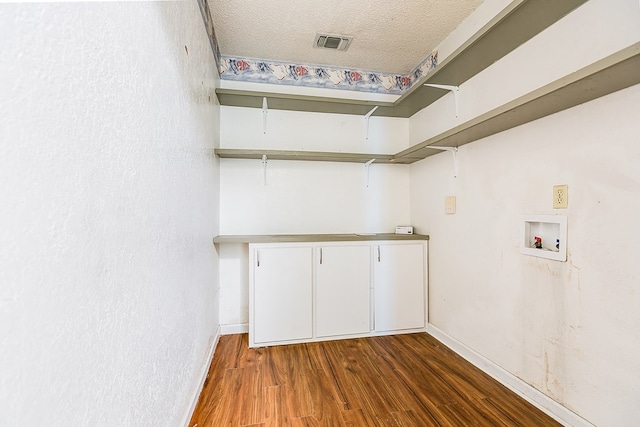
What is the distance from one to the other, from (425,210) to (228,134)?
187cm

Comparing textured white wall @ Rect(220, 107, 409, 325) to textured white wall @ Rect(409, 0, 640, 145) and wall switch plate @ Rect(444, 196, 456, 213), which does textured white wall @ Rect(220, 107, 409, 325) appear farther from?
textured white wall @ Rect(409, 0, 640, 145)

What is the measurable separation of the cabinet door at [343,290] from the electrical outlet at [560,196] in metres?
1.28

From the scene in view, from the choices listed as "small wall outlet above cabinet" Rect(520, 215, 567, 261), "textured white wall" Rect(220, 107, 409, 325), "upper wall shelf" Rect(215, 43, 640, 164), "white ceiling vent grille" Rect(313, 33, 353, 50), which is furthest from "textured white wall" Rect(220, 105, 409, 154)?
"small wall outlet above cabinet" Rect(520, 215, 567, 261)

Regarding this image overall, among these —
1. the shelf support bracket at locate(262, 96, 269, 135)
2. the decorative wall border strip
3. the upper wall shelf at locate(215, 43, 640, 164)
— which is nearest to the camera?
the upper wall shelf at locate(215, 43, 640, 164)

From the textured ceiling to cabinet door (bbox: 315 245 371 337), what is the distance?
166 centimetres

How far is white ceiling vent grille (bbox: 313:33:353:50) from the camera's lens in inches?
85.4

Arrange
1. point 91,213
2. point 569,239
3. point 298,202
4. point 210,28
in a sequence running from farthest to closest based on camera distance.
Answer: point 298,202, point 210,28, point 569,239, point 91,213

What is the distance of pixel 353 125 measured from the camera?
2.71 metres

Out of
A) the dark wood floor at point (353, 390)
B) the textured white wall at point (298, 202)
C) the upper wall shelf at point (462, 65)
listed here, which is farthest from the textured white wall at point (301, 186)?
the dark wood floor at point (353, 390)

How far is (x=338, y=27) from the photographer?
207 centimetres

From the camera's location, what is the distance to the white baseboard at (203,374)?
4.49ft

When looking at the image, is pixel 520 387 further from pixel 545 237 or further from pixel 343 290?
pixel 343 290

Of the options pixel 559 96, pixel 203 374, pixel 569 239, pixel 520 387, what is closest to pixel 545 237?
pixel 569 239

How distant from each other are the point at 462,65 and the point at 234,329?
263 centimetres
